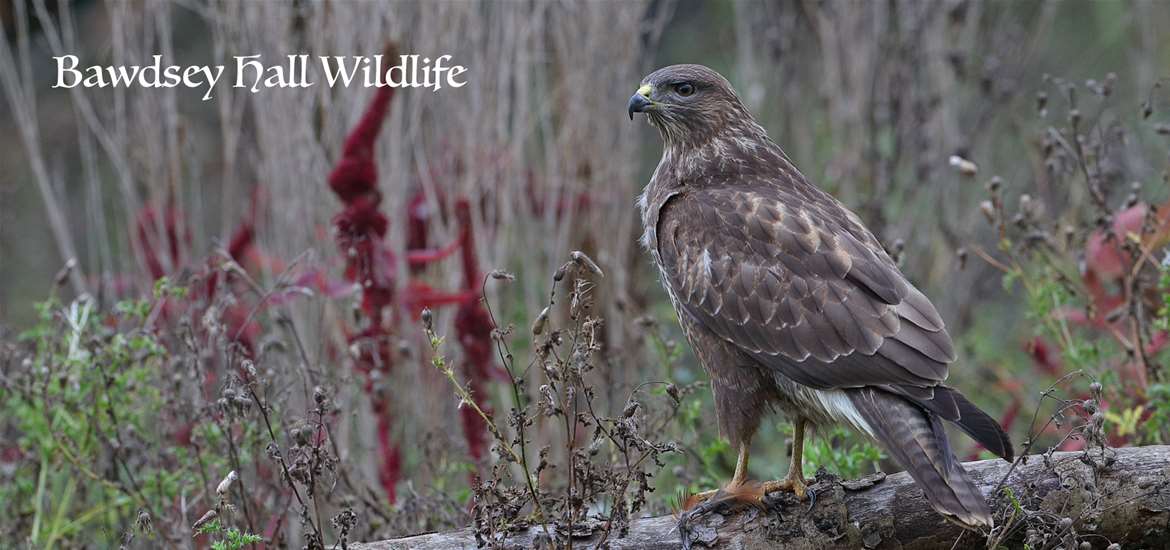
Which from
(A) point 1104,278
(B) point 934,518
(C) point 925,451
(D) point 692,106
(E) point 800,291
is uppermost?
(D) point 692,106

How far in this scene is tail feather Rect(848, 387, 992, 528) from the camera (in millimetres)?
2758

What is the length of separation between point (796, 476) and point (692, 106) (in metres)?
1.20

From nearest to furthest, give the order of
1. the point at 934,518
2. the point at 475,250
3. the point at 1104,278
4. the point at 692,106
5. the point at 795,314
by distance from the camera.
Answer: the point at 934,518 < the point at 795,314 < the point at 692,106 < the point at 1104,278 < the point at 475,250

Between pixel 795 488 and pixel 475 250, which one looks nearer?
pixel 795 488

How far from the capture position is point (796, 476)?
3316 mm

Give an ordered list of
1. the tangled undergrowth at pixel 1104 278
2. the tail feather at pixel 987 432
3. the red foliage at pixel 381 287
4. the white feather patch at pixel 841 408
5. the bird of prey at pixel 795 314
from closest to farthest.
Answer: the tail feather at pixel 987 432 → the bird of prey at pixel 795 314 → the white feather patch at pixel 841 408 → the tangled undergrowth at pixel 1104 278 → the red foliage at pixel 381 287

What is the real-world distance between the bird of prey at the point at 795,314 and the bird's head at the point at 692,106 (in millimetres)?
11

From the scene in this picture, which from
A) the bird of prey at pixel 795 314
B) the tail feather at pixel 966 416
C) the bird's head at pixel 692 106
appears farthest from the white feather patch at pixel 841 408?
the bird's head at pixel 692 106

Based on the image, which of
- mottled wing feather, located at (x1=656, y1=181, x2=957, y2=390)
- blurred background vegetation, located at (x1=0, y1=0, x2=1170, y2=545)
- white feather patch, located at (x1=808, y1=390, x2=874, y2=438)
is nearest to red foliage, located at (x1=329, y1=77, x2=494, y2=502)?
blurred background vegetation, located at (x1=0, y1=0, x2=1170, y2=545)

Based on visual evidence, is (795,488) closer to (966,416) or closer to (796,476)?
(796,476)

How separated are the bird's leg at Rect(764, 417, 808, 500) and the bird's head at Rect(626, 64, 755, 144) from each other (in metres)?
0.93

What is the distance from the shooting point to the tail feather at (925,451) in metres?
2.76

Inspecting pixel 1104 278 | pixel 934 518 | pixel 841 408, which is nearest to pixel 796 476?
pixel 841 408

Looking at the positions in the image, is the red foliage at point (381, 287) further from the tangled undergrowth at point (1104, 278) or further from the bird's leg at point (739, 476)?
the tangled undergrowth at point (1104, 278)
